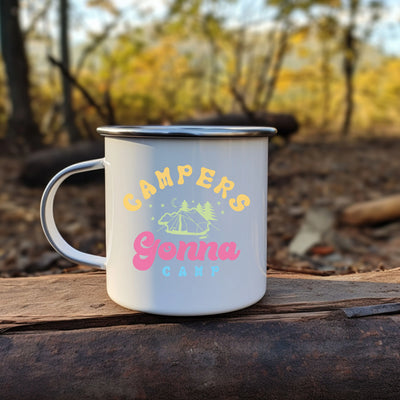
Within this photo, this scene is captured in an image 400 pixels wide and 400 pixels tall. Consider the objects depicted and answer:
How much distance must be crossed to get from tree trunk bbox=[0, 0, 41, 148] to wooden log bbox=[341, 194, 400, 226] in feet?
12.4

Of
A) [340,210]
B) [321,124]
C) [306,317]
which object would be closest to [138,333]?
[306,317]

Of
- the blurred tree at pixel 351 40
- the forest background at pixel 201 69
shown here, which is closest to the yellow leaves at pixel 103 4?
the forest background at pixel 201 69

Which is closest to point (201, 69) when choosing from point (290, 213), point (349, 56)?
point (349, 56)

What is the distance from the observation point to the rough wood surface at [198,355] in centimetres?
99

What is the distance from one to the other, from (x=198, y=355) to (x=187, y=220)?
0.27m

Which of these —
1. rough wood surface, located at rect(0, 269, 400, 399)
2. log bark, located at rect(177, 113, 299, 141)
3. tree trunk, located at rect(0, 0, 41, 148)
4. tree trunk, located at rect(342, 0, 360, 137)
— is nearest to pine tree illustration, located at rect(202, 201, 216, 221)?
rough wood surface, located at rect(0, 269, 400, 399)

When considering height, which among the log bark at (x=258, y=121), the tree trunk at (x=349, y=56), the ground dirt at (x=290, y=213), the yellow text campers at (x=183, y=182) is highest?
the tree trunk at (x=349, y=56)

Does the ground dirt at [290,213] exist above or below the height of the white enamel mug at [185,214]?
below

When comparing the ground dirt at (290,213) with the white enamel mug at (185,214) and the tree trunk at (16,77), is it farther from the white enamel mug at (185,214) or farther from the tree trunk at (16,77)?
the white enamel mug at (185,214)

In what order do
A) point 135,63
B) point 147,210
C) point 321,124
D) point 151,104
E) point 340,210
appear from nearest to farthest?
point 147,210 → point 340,210 → point 151,104 → point 135,63 → point 321,124

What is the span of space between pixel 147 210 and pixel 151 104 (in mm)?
8707

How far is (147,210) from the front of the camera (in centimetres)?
97

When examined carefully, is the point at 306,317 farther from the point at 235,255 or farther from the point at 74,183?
the point at 74,183

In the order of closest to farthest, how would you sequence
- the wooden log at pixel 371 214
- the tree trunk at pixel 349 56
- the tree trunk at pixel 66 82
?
the wooden log at pixel 371 214
the tree trunk at pixel 66 82
the tree trunk at pixel 349 56
